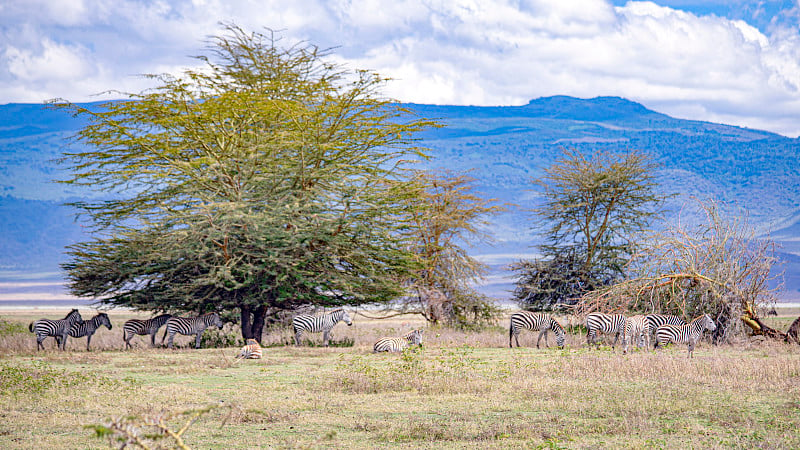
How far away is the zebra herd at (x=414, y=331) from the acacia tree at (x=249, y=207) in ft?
2.92

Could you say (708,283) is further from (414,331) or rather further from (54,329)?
(54,329)

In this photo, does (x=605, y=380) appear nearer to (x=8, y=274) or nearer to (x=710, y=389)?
(x=710, y=389)

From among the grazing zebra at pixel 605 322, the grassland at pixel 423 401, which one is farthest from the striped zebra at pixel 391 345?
the grazing zebra at pixel 605 322

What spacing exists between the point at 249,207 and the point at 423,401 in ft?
41.7

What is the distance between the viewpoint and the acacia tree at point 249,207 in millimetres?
26375

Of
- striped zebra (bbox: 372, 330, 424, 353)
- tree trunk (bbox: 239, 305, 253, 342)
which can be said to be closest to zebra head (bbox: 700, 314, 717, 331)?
striped zebra (bbox: 372, 330, 424, 353)

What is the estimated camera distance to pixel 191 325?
2647 cm

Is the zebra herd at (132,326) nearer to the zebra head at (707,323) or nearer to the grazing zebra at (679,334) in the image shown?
the grazing zebra at (679,334)

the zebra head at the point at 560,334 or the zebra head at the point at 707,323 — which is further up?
the zebra head at the point at 707,323

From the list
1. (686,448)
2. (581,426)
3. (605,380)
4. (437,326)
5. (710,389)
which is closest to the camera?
(686,448)

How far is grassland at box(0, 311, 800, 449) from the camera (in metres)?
11.4

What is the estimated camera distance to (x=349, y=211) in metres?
26.8

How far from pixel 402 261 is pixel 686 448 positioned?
1831 cm

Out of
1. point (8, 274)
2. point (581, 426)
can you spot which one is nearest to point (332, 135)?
point (581, 426)
